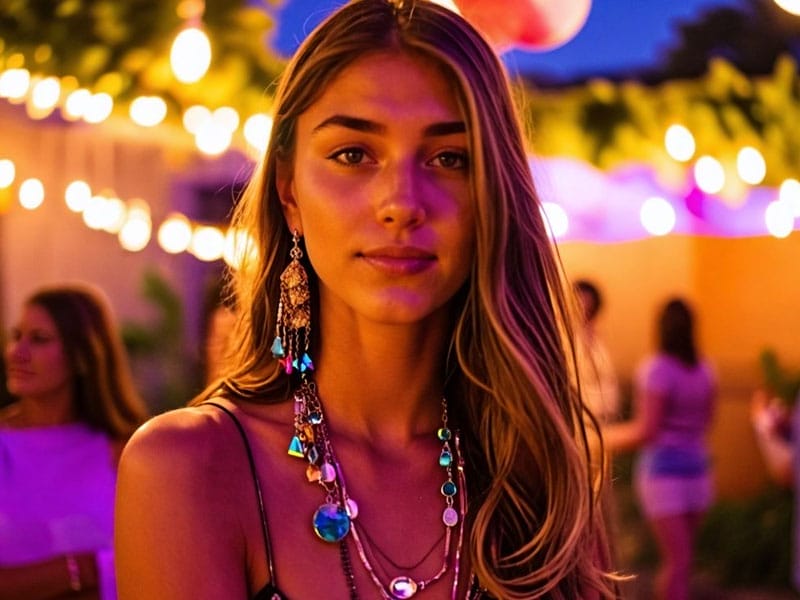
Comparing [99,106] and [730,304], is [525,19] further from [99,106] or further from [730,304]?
[730,304]

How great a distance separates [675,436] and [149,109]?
274 centimetres

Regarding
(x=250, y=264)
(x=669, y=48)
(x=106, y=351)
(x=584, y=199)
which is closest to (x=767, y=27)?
(x=669, y=48)

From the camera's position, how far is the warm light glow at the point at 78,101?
5387 mm

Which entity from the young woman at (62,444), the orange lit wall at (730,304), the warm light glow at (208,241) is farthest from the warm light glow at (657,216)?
the young woman at (62,444)

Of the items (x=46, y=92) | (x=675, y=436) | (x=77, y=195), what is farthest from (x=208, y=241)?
(x=675, y=436)

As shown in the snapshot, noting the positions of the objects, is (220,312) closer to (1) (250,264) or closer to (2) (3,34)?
(2) (3,34)

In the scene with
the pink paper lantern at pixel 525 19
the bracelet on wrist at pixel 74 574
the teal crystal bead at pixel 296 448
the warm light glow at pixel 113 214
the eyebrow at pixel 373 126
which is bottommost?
the bracelet on wrist at pixel 74 574

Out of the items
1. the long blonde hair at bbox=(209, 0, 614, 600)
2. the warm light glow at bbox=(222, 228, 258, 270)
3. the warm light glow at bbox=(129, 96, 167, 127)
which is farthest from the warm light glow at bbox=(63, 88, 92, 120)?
the long blonde hair at bbox=(209, 0, 614, 600)

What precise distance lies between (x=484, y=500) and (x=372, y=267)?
381mm

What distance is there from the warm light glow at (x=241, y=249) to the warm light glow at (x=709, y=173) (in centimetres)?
478

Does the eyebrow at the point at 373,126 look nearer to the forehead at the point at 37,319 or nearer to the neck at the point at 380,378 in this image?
the neck at the point at 380,378

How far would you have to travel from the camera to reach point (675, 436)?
5438mm

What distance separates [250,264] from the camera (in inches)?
73.6

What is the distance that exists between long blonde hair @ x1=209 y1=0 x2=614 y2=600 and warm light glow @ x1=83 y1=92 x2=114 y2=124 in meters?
3.78
